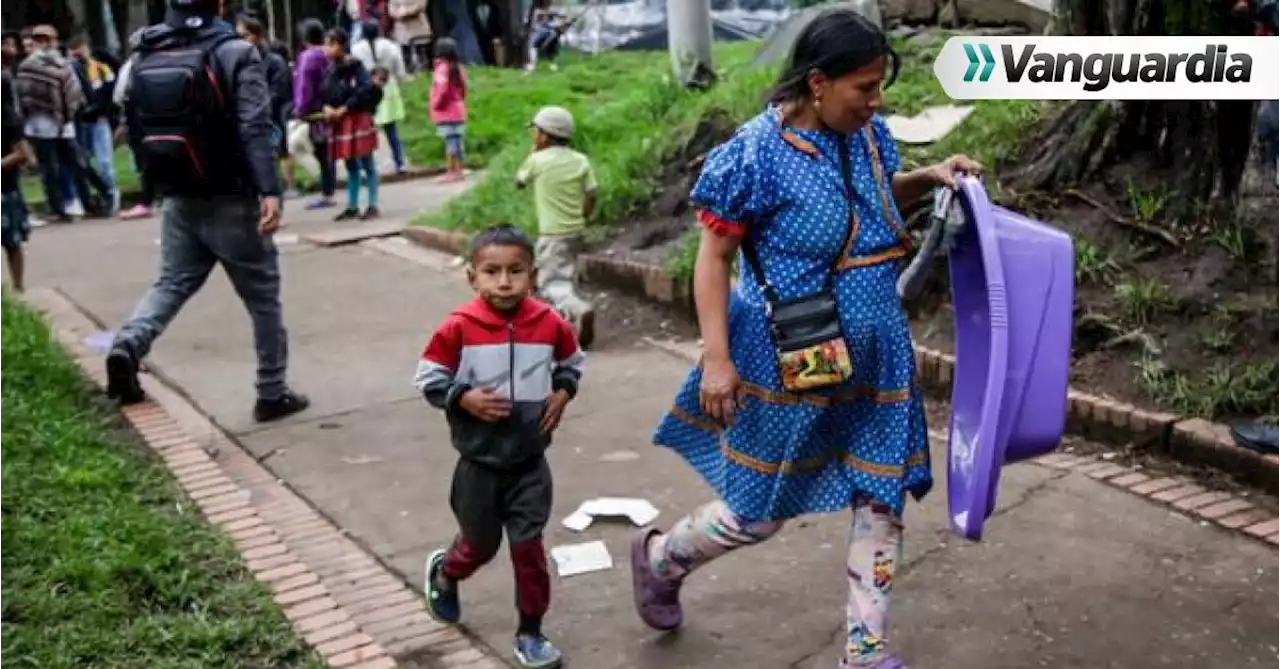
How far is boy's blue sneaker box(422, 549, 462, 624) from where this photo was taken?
421 centimetres

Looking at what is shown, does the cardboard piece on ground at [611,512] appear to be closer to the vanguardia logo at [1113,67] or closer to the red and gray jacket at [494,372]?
the red and gray jacket at [494,372]

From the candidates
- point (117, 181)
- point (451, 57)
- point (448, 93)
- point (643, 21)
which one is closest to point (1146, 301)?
point (448, 93)

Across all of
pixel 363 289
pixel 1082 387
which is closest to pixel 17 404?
pixel 363 289

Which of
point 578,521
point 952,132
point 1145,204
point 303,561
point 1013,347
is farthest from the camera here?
point 952,132

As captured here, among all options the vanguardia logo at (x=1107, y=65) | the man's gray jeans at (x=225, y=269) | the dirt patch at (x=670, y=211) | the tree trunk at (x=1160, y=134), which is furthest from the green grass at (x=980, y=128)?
the man's gray jeans at (x=225, y=269)

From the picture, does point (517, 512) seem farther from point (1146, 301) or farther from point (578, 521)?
point (1146, 301)

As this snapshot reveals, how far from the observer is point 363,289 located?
380 inches

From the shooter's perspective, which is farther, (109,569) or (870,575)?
(109,569)

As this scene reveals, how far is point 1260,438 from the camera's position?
4.97 metres

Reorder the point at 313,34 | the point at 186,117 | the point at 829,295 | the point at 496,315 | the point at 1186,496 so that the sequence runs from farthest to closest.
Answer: the point at 313,34 < the point at 186,117 < the point at 1186,496 < the point at 496,315 < the point at 829,295

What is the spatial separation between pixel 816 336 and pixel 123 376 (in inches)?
162

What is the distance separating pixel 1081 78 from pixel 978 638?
3.55 m

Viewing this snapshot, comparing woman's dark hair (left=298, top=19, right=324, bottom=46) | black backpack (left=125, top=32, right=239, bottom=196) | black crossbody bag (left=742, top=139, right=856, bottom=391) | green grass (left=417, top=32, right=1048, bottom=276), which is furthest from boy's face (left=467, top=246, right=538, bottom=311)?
woman's dark hair (left=298, top=19, right=324, bottom=46)

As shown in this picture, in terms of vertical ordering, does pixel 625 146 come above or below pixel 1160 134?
below
